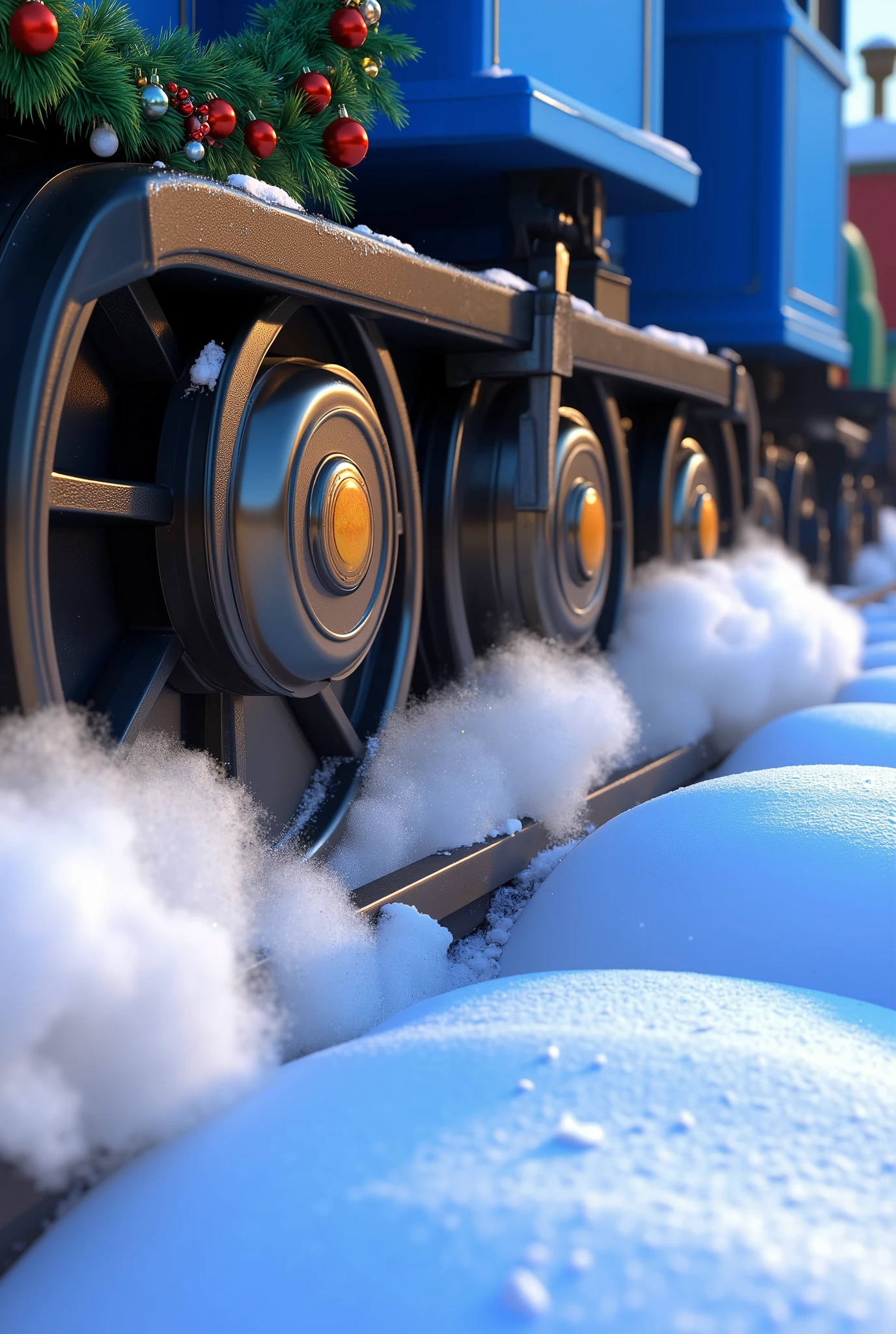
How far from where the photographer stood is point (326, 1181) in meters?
0.74

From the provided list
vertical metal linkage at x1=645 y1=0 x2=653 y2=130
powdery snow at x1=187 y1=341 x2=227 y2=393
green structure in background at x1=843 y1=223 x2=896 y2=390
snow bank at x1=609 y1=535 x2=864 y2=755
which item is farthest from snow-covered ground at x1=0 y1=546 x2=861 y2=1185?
green structure in background at x1=843 y1=223 x2=896 y2=390

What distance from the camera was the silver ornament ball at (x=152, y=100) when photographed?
1088 mm

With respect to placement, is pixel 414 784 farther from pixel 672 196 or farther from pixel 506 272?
pixel 672 196

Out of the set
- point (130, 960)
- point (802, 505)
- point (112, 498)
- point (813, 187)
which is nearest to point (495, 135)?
point (112, 498)

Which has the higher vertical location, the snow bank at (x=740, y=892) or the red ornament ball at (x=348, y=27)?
the red ornament ball at (x=348, y=27)

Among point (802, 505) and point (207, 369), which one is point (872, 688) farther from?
point (802, 505)

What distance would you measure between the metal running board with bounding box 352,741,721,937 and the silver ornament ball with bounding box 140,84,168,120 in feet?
2.33

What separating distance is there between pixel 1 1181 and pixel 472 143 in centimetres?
153

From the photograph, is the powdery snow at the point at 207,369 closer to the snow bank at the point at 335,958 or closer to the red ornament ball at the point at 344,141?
the red ornament ball at the point at 344,141

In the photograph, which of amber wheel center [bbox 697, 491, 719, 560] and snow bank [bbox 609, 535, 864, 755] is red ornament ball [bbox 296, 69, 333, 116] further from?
amber wheel center [bbox 697, 491, 719, 560]

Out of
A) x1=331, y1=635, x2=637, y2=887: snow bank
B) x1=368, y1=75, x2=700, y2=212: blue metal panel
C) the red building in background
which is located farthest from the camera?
the red building in background

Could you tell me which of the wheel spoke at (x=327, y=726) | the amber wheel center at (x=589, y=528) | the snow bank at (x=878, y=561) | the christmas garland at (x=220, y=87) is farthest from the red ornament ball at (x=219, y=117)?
the snow bank at (x=878, y=561)

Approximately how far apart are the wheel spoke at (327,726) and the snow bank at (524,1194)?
586 millimetres

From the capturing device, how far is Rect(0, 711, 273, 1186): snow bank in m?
0.80
